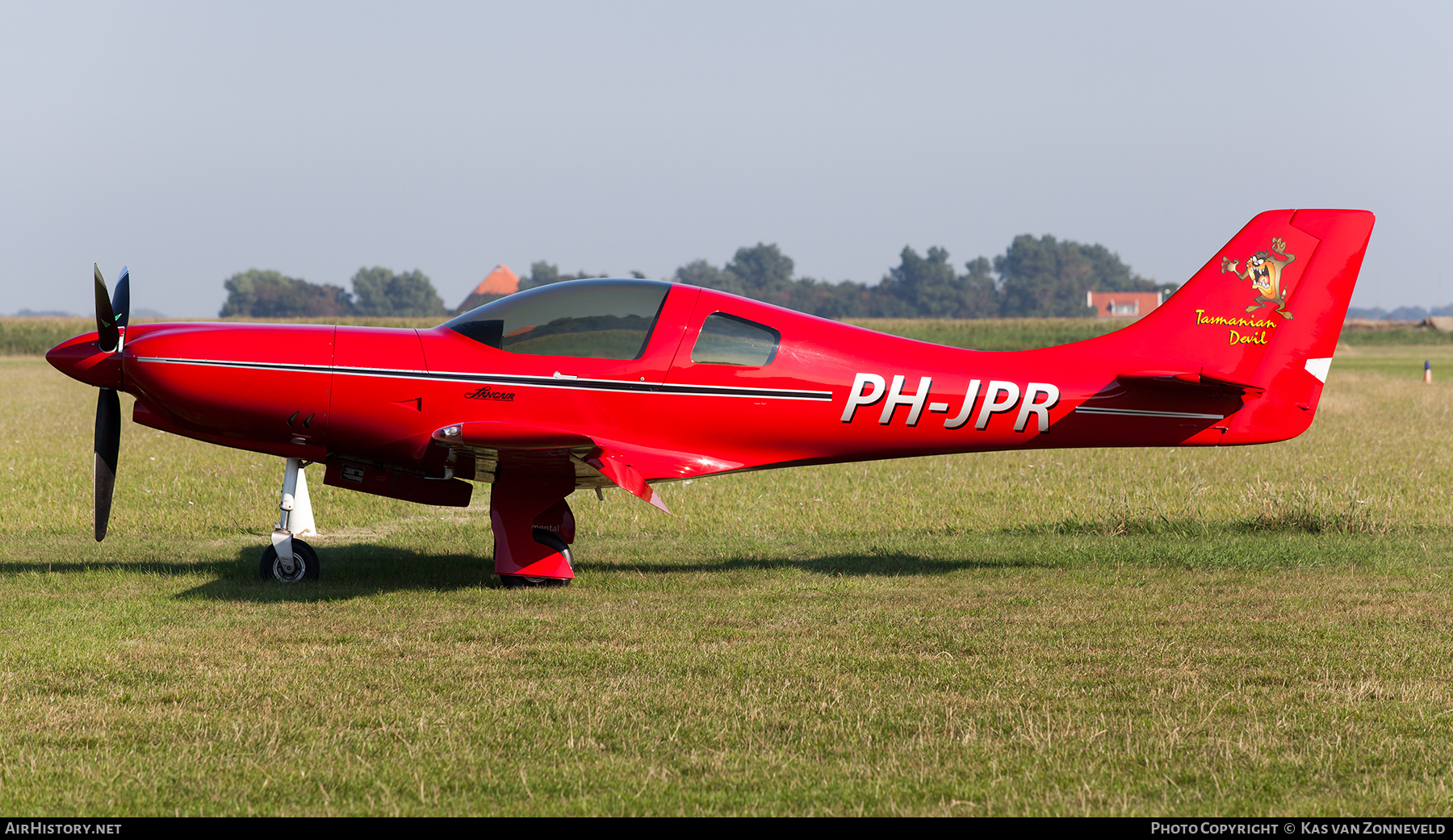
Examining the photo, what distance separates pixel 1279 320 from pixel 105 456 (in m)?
9.96

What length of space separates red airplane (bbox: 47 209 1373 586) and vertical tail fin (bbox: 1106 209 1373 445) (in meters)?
0.02

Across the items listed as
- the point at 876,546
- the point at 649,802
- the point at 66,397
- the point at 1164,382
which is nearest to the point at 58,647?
the point at 649,802

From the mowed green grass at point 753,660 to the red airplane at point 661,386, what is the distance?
99cm

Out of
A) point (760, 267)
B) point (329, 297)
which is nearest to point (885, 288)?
point (760, 267)

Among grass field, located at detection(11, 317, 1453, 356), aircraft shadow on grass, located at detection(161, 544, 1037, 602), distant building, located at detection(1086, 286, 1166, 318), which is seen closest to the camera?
aircraft shadow on grass, located at detection(161, 544, 1037, 602)

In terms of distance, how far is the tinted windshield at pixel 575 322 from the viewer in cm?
897

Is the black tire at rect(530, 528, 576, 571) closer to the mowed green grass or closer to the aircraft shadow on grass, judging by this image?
the mowed green grass

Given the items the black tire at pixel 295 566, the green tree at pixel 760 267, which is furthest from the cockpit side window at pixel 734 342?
the green tree at pixel 760 267

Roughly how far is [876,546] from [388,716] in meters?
6.59

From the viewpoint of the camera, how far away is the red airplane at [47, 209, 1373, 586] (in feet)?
28.7

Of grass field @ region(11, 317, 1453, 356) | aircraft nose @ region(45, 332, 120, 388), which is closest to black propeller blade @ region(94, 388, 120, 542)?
aircraft nose @ region(45, 332, 120, 388)

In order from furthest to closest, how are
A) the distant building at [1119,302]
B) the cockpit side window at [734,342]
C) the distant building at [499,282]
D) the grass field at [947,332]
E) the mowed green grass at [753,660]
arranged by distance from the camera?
the distant building at [1119,302], the distant building at [499,282], the grass field at [947,332], the cockpit side window at [734,342], the mowed green grass at [753,660]

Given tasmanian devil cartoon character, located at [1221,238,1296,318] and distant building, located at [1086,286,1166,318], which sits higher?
distant building, located at [1086,286,1166,318]

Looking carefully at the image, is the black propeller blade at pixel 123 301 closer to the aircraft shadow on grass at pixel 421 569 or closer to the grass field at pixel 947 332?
the aircraft shadow on grass at pixel 421 569
